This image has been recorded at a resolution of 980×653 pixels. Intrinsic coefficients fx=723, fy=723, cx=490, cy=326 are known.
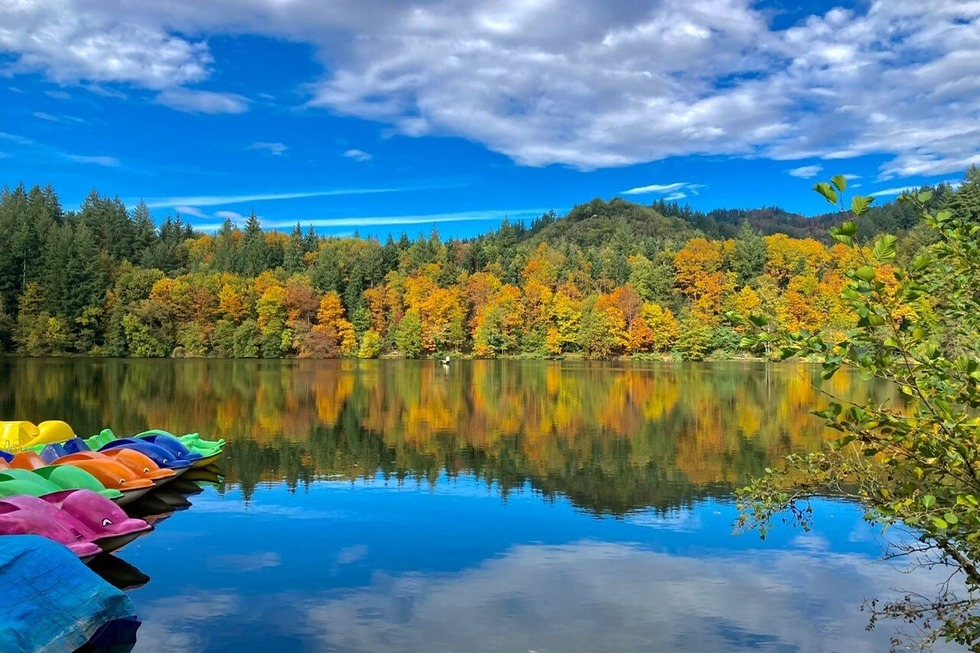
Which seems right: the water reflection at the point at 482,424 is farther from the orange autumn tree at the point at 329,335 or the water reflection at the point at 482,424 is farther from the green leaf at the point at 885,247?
the orange autumn tree at the point at 329,335

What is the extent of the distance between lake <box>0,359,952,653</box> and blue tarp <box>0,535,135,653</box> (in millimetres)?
954

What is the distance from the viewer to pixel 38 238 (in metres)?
88.1

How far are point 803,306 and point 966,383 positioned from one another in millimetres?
86728

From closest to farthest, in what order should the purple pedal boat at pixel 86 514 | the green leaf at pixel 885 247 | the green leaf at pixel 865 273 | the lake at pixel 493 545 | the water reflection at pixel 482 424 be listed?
the green leaf at pixel 865 273 → the green leaf at pixel 885 247 → the lake at pixel 493 545 → the purple pedal boat at pixel 86 514 → the water reflection at pixel 482 424

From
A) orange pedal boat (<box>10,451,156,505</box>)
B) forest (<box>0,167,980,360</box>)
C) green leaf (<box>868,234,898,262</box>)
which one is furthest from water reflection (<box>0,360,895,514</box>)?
forest (<box>0,167,980,360</box>)

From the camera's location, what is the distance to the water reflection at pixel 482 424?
62.0 feet

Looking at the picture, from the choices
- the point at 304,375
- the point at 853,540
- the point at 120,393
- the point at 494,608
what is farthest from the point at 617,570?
the point at 304,375

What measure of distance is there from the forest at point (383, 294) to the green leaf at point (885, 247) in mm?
74710

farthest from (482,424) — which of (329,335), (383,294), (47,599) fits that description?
(383,294)

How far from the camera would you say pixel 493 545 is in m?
12.6

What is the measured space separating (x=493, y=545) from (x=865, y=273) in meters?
9.62

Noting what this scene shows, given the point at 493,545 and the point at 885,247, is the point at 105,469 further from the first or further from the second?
the point at 885,247

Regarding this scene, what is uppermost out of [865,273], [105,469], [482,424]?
[865,273]

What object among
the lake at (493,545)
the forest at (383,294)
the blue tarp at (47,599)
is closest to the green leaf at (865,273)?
the lake at (493,545)
